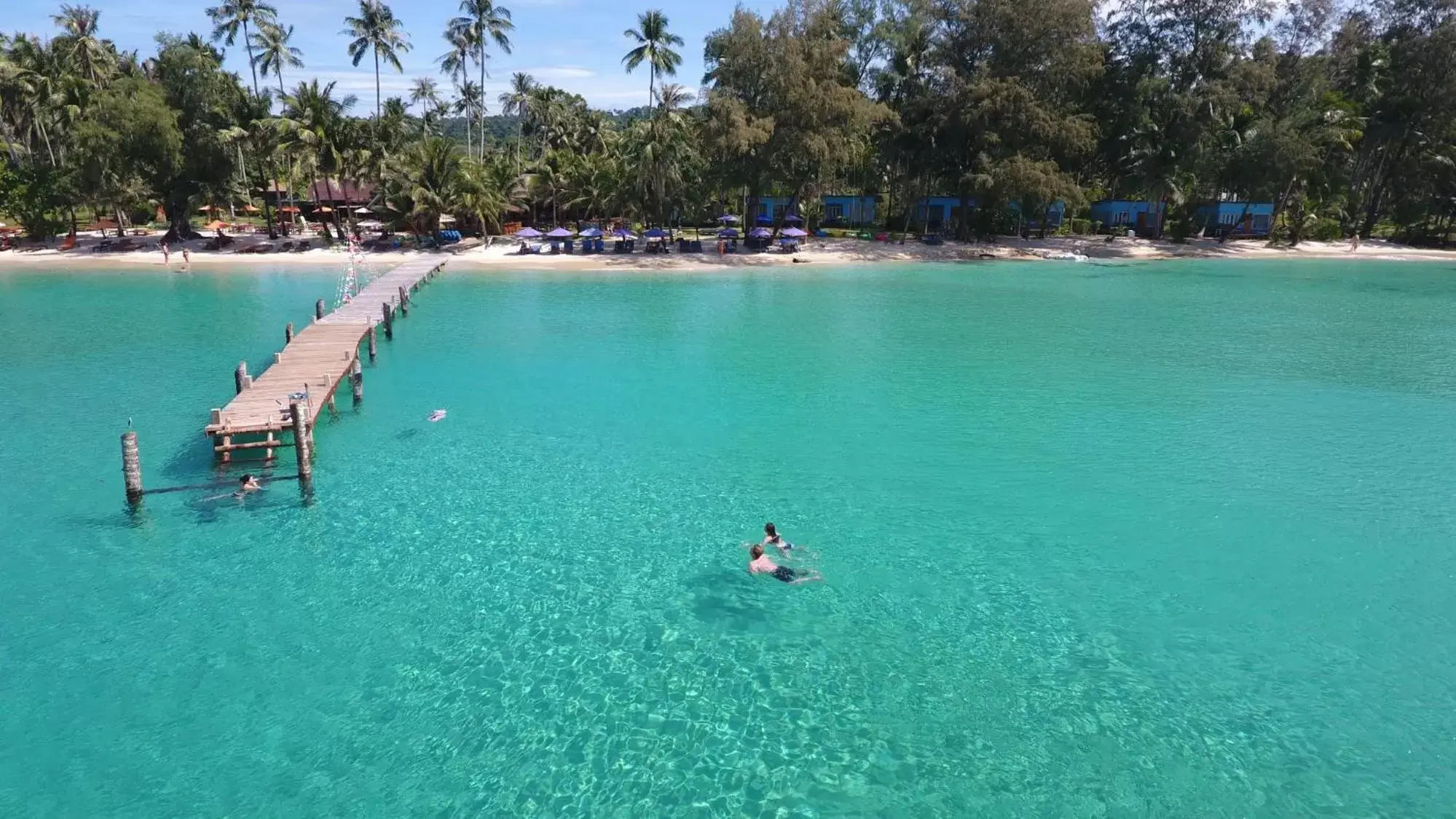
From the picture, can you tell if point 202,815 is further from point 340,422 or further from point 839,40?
point 839,40

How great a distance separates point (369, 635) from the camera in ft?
46.0

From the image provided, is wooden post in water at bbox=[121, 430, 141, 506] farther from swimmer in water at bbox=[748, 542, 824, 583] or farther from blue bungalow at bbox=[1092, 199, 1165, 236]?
blue bungalow at bbox=[1092, 199, 1165, 236]

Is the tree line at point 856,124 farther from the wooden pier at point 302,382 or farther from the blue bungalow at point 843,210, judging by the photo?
the wooden pier at point 302,382

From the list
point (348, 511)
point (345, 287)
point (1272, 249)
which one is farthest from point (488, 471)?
point (1272, 249)

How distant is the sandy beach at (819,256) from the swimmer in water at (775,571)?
47.6 meters

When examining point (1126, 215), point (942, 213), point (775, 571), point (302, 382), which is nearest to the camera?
point (775, 571)

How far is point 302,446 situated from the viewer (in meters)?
19.1

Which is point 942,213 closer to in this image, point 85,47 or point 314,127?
point 314,127

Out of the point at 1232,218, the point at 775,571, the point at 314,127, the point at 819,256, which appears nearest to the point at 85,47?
the point at 314,127

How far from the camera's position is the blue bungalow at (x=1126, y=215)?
274ft

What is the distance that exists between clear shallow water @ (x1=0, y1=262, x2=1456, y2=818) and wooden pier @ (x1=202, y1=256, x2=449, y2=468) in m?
1.16

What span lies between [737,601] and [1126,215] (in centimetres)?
8511

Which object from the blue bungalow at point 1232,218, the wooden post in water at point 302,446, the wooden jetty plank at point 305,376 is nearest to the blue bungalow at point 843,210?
the blue bungalow at point 1232,218

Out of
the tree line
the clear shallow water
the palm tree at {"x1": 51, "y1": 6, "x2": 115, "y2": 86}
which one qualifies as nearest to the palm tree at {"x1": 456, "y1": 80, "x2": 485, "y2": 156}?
the tree line
